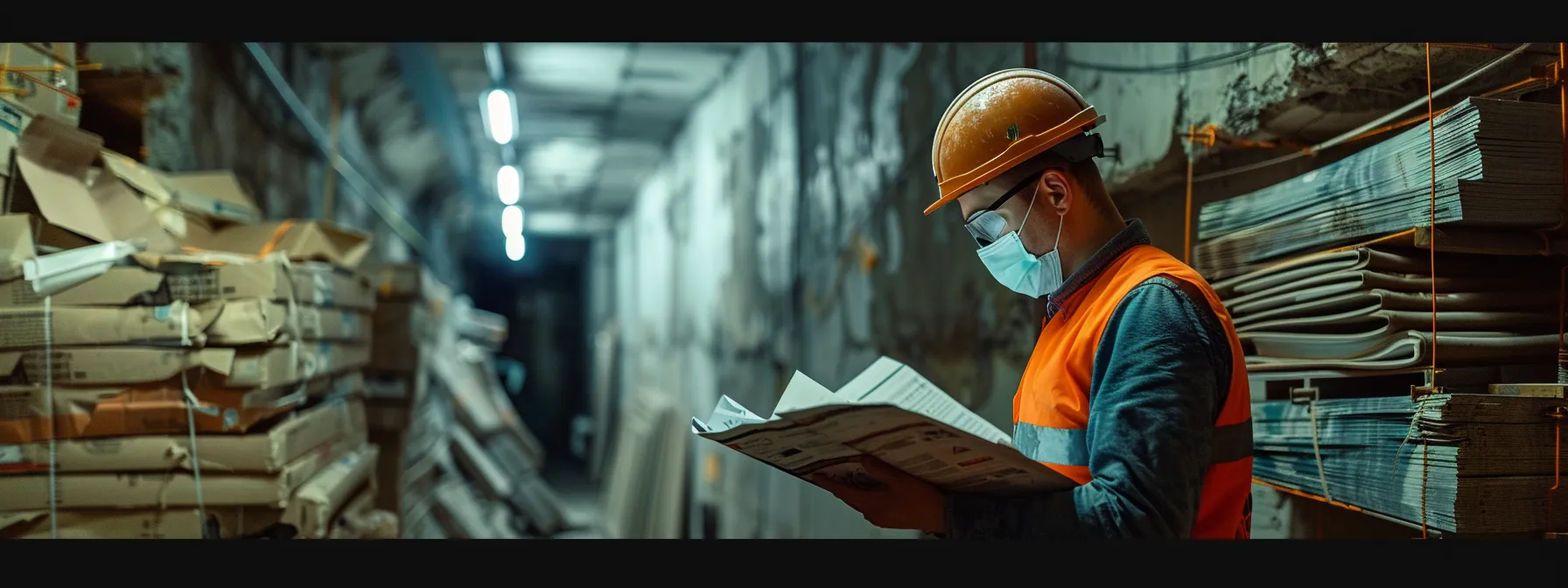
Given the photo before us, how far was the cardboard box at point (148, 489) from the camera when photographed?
2471mm

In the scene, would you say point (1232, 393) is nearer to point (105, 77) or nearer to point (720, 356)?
point (105, 77)

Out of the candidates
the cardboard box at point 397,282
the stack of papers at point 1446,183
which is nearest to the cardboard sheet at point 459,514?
the cardboard box at point 397,282

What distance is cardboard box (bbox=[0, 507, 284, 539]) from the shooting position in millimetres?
2471

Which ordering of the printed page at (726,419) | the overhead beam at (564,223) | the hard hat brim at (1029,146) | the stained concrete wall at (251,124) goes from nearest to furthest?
1. the printed page at (726,419)
2. the hard hat brim at (1029,146)
3. the stained concrete wall at (251,124)
4. the overhead beam at (564,223)

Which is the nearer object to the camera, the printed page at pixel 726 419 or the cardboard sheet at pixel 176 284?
the printed page at pixel 726 419

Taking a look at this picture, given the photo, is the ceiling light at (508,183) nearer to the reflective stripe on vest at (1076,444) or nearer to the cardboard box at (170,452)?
the cardboard box at (170,452)

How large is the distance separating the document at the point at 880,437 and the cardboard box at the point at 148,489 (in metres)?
1.82

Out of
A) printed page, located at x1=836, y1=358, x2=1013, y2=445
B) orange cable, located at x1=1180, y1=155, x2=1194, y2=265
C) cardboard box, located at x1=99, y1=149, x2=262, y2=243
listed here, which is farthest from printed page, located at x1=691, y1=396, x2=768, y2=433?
cardboard box, located at x1=99, y1=149, x2=262, y2=243

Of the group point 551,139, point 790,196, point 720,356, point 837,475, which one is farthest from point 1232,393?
point 551,139

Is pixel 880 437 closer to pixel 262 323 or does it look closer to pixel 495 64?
pixel 262 323

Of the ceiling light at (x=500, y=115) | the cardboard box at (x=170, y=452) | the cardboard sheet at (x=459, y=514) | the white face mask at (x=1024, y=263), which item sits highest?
the ceiling light at (x=500, y=115)

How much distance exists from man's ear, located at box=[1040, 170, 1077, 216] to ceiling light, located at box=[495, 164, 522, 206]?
8.74 meters

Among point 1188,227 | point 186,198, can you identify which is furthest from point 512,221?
point 1188,227

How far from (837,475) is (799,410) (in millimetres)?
256
